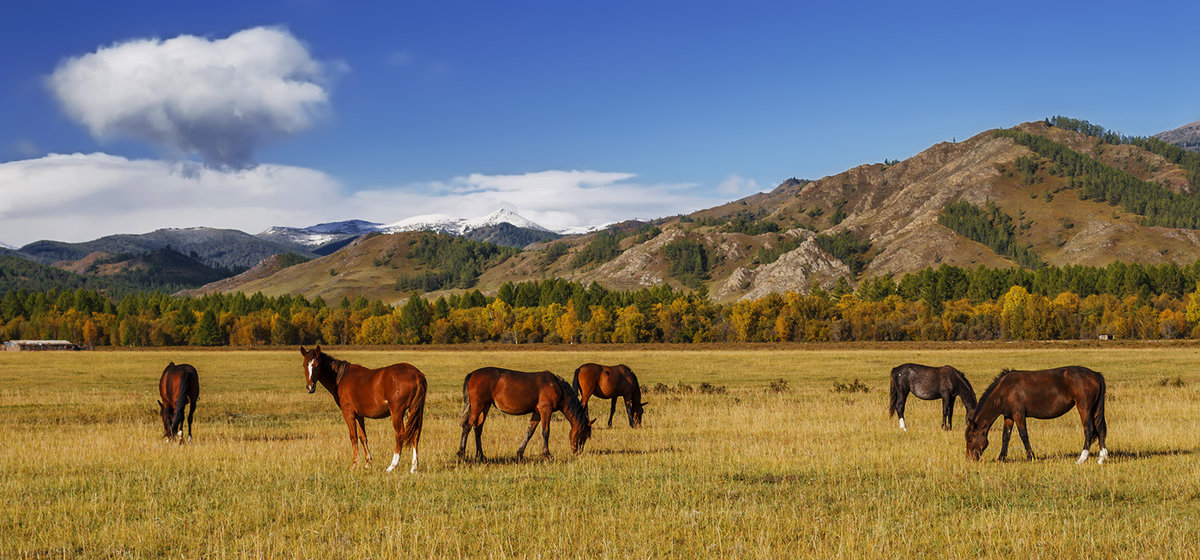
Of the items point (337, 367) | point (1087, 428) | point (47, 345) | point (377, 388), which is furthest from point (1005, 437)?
point (47, 345)

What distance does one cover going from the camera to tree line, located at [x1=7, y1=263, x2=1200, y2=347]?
144m

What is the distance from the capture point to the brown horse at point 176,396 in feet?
75.5

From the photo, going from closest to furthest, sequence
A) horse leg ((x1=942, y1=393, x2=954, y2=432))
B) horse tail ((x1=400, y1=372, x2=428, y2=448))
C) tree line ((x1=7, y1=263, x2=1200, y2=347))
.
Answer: horse tail ((x1=400, y1=372, x2=428, y2=448))
horse leg ((x1=942, y1=393, x2=954, y2=432))
tree line ((x1=7, y1=263, x2=1200, y2=347))

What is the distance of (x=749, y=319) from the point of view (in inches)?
6043

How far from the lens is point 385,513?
1253 centimetres

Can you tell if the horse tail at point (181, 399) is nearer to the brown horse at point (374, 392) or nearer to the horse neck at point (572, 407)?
the brown horse at point (374, 392)

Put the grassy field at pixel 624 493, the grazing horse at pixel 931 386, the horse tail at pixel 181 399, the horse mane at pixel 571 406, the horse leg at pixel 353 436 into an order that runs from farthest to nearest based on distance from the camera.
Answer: the grazing horse at pixel 931 386
the horse tail at pixel 181 399
the horse mane at pixel 571 406
the horse leg at pixel 353 436
the grassy field at pixel 624 493

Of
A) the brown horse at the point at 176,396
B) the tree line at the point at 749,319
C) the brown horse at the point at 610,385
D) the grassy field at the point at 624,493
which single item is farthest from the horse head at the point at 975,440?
the tree line at the point at 749,319

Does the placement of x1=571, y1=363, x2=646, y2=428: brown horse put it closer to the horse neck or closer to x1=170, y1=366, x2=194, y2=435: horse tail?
the horse neck

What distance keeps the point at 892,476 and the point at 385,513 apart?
949 centimetres

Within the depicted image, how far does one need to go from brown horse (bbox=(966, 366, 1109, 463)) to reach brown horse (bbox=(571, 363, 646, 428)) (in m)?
11.3

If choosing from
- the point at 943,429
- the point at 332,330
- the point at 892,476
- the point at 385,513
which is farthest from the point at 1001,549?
the point at 332,330

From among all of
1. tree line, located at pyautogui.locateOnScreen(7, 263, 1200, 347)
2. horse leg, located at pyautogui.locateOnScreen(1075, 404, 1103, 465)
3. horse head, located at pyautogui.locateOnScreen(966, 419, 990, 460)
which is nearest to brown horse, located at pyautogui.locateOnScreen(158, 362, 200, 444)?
horse head, located at pyautogui.locateOnScreen(966, 419, 990, 460)

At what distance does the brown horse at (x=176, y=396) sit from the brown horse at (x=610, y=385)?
11.2 m
